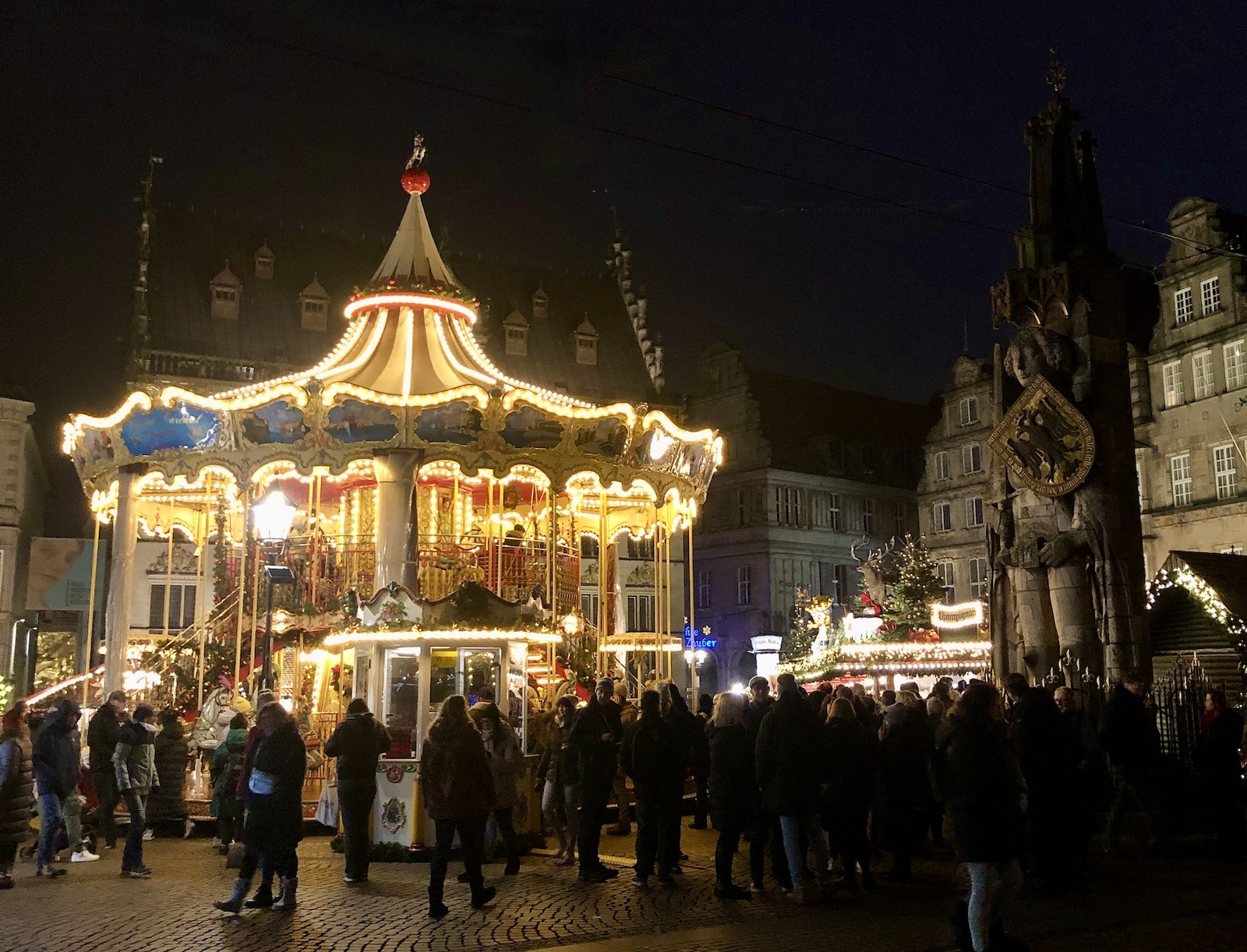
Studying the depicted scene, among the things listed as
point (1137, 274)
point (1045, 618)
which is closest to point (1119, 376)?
point (1045, 618)

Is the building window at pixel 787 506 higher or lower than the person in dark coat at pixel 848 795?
higher

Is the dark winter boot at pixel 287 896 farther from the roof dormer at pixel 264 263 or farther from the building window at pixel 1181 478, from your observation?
the roof dormer at pixel 264 263

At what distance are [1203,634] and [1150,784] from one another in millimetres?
10937

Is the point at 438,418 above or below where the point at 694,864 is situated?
above

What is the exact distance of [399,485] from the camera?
54.4 feet

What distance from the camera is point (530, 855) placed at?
44.7 ft

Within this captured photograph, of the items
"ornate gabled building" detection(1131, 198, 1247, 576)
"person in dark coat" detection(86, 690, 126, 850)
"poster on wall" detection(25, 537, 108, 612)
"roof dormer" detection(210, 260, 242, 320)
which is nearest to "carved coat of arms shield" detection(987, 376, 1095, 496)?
"person in dark coat" detection(86, 690, 126, 850)

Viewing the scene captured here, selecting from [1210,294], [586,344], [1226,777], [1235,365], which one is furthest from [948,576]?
[1226,777]

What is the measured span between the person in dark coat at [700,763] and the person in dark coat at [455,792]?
2241mm

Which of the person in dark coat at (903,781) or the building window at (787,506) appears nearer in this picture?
the person in dark coat at (903,781)

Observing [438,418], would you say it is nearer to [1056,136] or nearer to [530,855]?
[530,855]

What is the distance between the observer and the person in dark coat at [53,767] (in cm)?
1155

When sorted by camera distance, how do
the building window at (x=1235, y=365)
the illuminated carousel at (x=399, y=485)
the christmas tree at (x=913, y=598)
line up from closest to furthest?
the illuminated carousel at (x=399, y=485)
the christmas tree at (x=913, y=598)
the building window at (x=1235, y=365)

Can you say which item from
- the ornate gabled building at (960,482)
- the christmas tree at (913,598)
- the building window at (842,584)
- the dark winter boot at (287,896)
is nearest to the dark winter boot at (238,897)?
the dark winter boot at (287,896)
